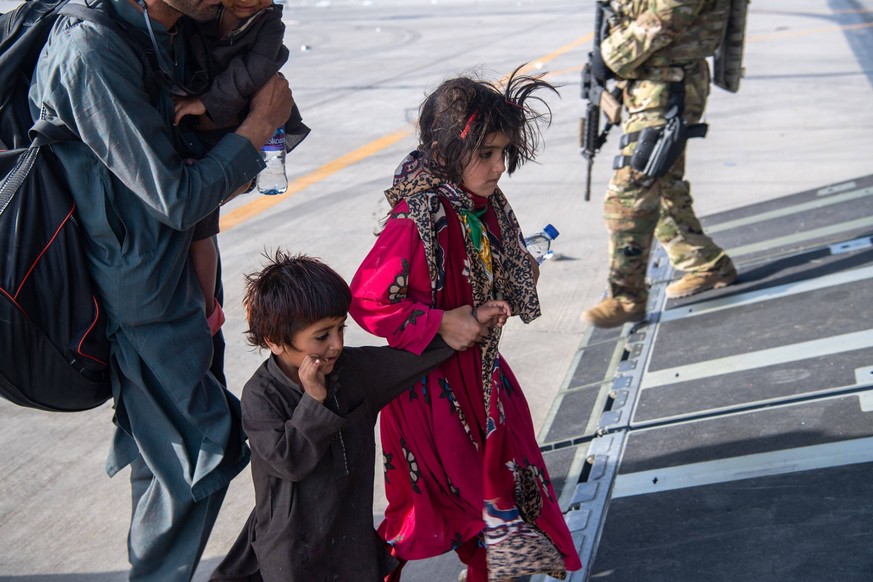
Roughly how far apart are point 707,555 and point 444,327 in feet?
3.50

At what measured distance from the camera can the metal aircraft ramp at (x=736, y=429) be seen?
2713mm

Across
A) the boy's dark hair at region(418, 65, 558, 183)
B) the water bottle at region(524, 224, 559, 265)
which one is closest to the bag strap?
the boy's dark hair at region(418, 65, 558, 183)

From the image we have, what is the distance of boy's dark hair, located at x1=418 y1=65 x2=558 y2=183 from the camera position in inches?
89.6

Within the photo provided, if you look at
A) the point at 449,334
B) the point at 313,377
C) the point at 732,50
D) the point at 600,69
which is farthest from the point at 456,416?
the point at 732,50

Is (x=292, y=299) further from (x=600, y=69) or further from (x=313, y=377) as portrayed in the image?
(x=600, y=69)

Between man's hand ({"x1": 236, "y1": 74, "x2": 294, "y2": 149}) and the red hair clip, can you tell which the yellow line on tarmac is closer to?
man's hand ({"x1": 236, "y1": 74, "x2": 294, "y2": 149})

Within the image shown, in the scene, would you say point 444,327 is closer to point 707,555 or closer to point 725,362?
point 707,555

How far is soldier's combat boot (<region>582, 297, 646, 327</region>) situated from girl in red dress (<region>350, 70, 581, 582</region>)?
213cm

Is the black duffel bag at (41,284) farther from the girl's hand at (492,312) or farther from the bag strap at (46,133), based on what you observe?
the girl's hand at (492,312)

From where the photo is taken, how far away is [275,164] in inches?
112

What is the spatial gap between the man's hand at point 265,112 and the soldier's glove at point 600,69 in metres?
2.56

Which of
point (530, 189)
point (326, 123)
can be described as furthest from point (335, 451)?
point (326, 123)

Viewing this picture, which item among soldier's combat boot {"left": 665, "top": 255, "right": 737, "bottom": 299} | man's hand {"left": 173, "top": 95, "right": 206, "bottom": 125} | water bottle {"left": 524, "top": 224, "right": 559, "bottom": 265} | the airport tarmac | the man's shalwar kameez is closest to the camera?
the man's shalwar kameez

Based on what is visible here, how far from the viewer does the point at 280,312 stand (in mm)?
2102
